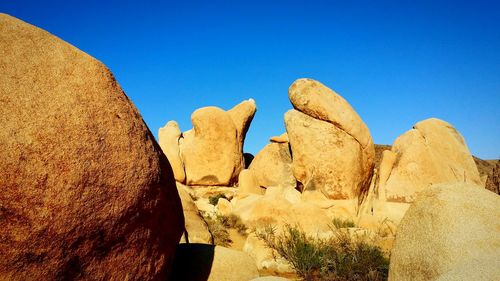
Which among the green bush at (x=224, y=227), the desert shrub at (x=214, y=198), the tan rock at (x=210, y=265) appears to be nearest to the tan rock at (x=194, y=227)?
the green bush at (x=224, y=227)

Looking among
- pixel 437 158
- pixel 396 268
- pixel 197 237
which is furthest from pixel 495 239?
pixel 437 158

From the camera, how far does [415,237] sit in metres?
3.49

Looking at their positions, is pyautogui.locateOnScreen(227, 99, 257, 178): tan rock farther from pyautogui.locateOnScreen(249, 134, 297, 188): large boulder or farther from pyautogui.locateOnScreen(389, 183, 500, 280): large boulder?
pyautogui.locateOnScreen(389, 183, 500, 280): large boulder

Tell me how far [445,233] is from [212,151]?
14.4 m

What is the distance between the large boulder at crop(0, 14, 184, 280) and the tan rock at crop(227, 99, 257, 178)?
47.5 feet

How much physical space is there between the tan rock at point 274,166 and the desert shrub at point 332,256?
20.4 ft

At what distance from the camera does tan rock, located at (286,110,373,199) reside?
11.2 meters

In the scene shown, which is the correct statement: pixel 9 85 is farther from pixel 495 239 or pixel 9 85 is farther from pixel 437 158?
pixel 437 158

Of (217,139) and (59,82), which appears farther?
(217,139)

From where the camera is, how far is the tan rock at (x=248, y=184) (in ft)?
45.6

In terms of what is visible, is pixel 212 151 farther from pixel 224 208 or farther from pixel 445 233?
pixel 445 233

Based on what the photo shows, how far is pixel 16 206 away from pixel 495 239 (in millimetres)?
3645

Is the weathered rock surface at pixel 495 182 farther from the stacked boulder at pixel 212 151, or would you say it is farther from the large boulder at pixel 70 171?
the stacked boulder at pixel 212 151

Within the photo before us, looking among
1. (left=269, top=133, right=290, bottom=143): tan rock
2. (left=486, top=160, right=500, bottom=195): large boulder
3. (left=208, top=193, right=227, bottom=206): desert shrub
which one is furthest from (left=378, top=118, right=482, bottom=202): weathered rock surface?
(left=208, top=193, right=227, bottom=206): desert shrub
